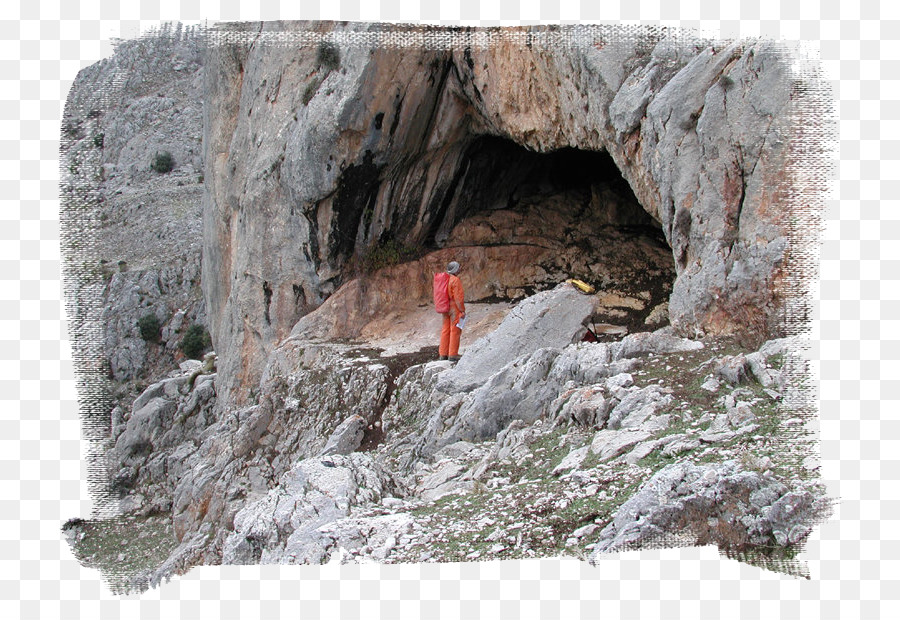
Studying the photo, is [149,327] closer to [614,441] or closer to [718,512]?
[614,441]

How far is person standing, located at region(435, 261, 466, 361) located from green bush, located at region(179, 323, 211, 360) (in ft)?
87.4

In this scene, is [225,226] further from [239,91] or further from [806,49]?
[806,49]

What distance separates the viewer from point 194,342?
37.3m

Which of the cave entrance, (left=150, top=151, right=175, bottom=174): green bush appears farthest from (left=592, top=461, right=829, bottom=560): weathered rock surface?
(left=150, top=151, right=175, bottom=174): green bush

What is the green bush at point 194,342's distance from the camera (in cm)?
3716

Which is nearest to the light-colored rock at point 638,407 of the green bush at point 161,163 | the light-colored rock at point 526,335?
the light-colored rock at point 526,335

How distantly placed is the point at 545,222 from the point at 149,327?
27.0 m

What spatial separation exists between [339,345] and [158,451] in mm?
7571

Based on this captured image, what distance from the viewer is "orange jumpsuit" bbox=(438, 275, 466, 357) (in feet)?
39.4

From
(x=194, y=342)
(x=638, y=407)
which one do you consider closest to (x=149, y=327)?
(x=194, y=342)

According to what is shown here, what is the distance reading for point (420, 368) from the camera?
42.6 ft

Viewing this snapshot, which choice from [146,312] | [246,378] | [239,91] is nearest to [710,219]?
[246,378]

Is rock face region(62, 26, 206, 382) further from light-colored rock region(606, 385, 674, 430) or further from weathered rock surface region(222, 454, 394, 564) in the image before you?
light-colored rock region(606, 385, 674, 430)

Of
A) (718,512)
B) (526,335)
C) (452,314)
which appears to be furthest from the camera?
(452,314)
